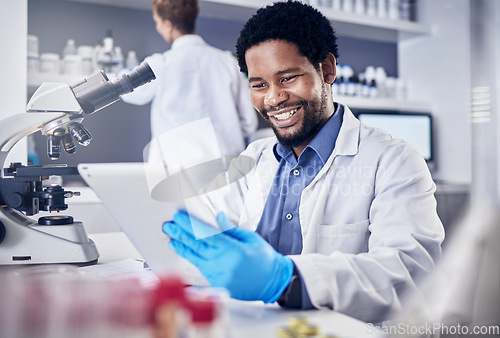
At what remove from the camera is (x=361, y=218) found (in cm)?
106

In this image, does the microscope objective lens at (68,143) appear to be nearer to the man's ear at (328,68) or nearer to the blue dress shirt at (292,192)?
the blue dress shirt at (292,192)

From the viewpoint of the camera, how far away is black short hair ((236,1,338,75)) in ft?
4.01

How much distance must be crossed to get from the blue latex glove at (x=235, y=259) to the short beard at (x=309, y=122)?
1.77ft

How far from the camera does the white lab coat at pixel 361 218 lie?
30.5 inches

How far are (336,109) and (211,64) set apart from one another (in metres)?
1.04

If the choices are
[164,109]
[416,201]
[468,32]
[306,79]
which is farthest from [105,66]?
[468,32]

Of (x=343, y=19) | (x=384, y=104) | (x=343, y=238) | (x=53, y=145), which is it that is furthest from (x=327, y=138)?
(x=384, y=104)

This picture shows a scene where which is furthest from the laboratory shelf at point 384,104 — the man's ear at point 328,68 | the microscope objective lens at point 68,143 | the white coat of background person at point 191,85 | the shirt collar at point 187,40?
the microscope objective lens at point 68,143

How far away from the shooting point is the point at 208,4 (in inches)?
102

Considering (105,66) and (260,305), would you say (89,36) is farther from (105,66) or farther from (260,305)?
(260,305)

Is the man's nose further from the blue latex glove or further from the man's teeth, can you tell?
the blue latex glove

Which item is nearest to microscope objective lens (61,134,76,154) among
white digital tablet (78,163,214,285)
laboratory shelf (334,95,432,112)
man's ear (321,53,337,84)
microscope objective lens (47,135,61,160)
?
microscope objective lens (47,135,61,160)

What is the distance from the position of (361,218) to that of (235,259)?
0.49 m

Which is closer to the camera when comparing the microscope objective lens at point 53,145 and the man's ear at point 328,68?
the microscope objective lens at point 53,145
